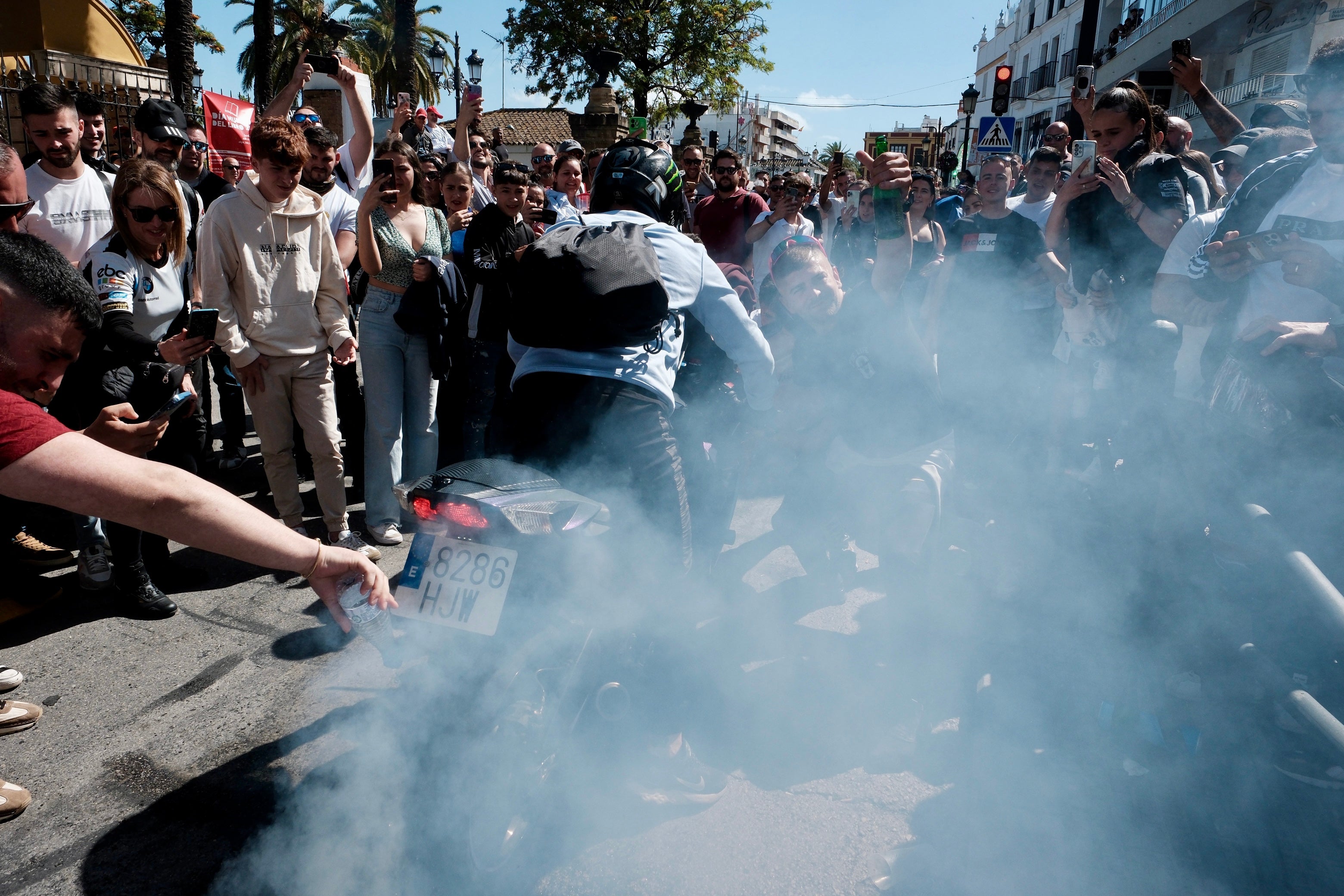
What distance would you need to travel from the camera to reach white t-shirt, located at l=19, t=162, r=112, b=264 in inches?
157

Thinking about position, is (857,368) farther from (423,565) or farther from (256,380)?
(256,380)

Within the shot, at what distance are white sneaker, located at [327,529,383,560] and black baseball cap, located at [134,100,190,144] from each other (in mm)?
3409

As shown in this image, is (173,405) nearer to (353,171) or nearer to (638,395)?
(638,395)

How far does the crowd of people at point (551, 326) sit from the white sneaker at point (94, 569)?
0.04 feet

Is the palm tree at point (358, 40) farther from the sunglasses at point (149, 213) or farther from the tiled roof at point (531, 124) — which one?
the sunglasses at point (149, 213)

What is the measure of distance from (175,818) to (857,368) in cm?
283

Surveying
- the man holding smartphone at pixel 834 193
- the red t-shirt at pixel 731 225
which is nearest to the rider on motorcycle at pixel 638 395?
the red t-shirt at pixel 731 225

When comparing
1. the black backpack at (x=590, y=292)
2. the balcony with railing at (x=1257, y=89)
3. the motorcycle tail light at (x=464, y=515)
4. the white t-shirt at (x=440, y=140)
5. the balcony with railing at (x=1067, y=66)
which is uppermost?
the balcony with railing at (x=1067, y=66)

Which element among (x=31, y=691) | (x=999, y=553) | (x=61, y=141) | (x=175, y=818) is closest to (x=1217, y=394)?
(x=999, y=553)

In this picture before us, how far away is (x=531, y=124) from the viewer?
4234 centimetres

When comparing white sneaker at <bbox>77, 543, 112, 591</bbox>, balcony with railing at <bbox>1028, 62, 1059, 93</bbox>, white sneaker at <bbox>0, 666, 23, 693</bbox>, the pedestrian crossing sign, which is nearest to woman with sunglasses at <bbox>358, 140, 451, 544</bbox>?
white sneaker at <bbox>77, 543, 112, 591</bbox>

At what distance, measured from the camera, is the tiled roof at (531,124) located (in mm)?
39438

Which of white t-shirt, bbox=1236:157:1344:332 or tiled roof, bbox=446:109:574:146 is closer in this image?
white t-shirt, bbox=1236:157:1344:332

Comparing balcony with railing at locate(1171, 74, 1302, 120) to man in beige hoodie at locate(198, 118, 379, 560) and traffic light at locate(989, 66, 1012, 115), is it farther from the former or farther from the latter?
man in beige hoodie at locate(198, 118, 379, 560)
